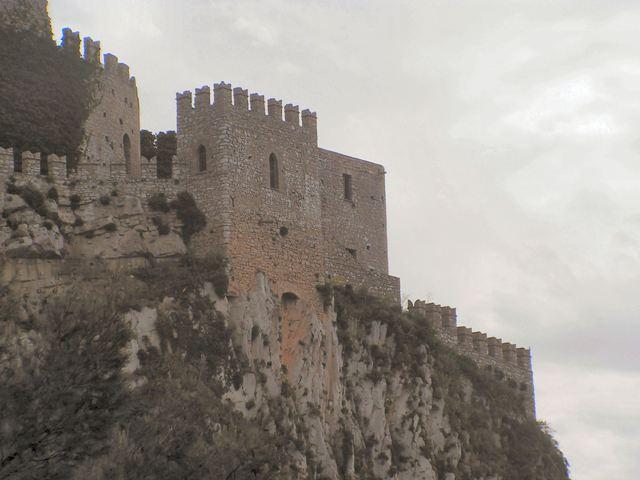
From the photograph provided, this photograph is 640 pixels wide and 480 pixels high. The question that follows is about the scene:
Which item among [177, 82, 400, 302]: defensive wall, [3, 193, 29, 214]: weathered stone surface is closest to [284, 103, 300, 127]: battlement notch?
[177, 82, 400, 302]: defensive wall

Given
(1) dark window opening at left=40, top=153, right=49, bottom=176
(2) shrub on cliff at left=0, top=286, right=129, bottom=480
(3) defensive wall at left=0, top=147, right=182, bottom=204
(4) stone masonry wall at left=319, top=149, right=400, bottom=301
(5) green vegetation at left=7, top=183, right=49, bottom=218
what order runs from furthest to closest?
(4) stone masonry wall at left=319, top=149, right=400, bottom=301 → (1) dark window opening at left=40, top=153, right=49, bottom=176 → (3) defensive wall at left=0, top=147, right=182, bottom=204 → (5) green vegetation at left=7, top=183, right=49, bottom=218 → (2) shrub on cliff at left=0, top=286, right=129, bottom=480

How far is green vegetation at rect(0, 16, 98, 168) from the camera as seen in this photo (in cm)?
Result: 5600

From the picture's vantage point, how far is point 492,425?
219 feet

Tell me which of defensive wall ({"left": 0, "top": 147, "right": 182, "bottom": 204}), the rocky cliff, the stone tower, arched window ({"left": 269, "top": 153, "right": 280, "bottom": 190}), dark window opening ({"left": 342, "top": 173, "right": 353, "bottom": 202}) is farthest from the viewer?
dark window opening ({"left": 342, "top": 173, "right": 353, "bottom": 202})

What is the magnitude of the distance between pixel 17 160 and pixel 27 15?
5.81 metres

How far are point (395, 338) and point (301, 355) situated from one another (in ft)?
18.8

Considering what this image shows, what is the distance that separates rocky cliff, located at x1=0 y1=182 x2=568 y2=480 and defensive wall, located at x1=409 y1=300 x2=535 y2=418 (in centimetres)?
112

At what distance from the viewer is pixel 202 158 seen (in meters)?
56.7

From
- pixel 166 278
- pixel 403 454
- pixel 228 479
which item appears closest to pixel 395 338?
pixel 403 454

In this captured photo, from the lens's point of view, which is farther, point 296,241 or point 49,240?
point 296,241

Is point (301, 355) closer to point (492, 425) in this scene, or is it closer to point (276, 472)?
point (276, 472)

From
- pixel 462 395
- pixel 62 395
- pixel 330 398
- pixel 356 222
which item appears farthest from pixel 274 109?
pixel 62 395

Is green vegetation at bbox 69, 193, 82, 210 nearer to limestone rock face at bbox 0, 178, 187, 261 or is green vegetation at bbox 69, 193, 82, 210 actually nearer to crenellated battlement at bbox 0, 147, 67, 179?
limestone rock face at bbox 0, 178, 187, 261

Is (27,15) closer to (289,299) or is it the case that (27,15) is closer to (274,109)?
(274,109)
